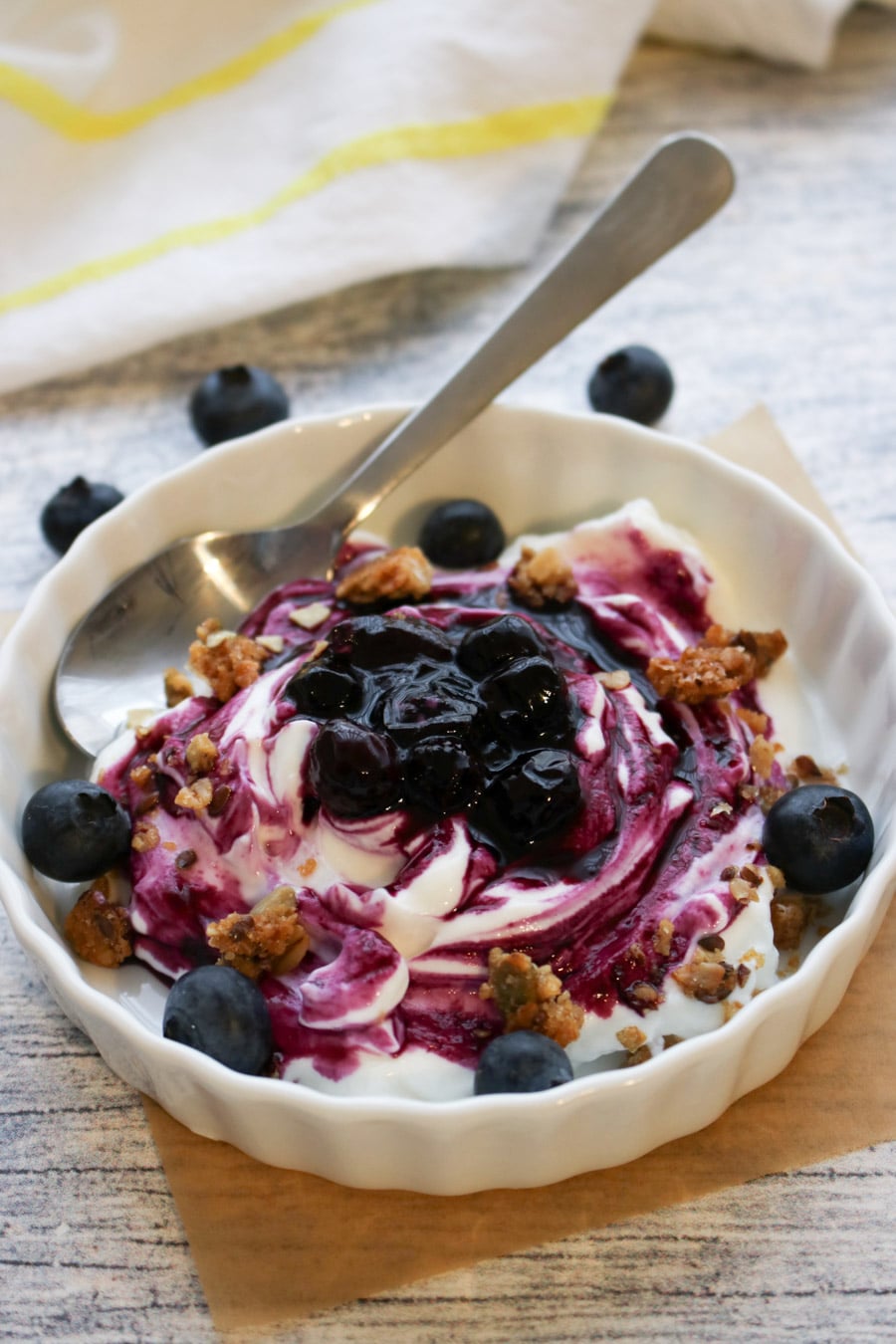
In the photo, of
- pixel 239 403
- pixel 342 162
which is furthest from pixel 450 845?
pixel 342 162

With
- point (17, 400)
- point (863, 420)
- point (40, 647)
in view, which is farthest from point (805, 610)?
point (17, 400)

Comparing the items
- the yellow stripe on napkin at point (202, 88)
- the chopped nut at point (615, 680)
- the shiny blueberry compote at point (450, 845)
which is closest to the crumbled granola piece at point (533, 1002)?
the shiny blueberry compote at point (450, 845)

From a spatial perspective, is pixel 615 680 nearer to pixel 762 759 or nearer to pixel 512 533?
pixel 762 759

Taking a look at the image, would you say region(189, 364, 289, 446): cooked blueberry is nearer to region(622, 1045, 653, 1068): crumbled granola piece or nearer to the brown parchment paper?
the brown parchment paper

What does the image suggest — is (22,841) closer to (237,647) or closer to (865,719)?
(237,647)

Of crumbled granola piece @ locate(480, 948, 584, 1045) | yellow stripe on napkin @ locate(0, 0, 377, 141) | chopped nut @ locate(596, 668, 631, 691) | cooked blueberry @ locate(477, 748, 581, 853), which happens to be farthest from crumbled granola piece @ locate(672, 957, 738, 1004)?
yellow stripe on napkin @ locate(0, 0, 377, 141)
